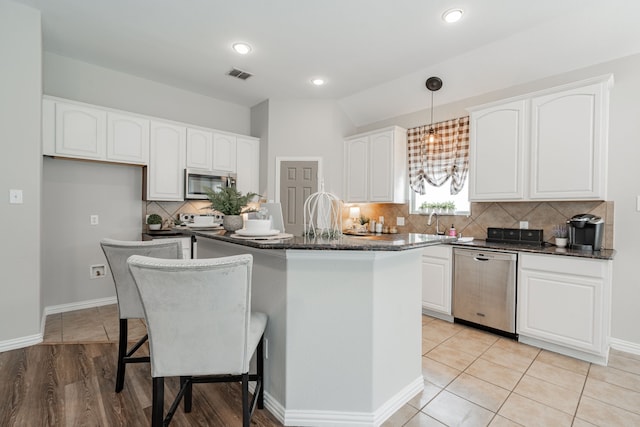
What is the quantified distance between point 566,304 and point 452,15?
2691 mm

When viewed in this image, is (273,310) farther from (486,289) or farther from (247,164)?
(247,164)

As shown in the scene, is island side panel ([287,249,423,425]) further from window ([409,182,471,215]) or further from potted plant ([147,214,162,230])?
potted plant ([147,214,162,230])

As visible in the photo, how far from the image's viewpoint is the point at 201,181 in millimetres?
4297

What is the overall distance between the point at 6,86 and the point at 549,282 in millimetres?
5032

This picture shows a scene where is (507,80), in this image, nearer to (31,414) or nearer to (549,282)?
(549,282)

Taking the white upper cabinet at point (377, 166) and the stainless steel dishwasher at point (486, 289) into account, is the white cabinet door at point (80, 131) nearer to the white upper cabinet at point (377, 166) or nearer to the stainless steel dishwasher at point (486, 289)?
the white upper cabinet at point (377, 166)

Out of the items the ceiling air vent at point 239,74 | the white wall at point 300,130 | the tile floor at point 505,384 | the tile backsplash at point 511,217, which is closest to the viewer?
the tile floor at point 505,384

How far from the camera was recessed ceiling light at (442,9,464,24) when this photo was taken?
2630 millimetres

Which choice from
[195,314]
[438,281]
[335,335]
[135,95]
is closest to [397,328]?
[335,335]

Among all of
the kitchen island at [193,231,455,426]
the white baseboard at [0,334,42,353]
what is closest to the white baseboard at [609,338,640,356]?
the kitchen island at [193,231,455,426]

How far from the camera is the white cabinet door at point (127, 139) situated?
3596mm

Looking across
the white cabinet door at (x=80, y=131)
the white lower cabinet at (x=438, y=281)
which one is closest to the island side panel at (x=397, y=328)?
the white lower cabinet at (x=438, y=281)

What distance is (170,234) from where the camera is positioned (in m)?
3.83

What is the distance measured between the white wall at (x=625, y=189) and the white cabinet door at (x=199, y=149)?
4531mm
